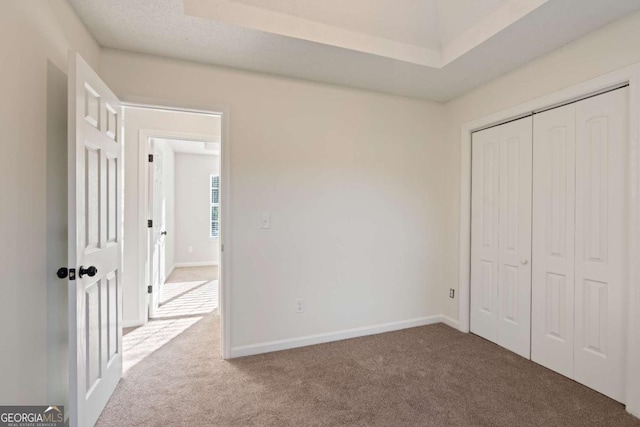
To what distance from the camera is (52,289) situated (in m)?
1.60

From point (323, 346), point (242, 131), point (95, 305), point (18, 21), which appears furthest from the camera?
point (323, 346)

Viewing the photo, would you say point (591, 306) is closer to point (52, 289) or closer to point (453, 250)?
point (453, 250)

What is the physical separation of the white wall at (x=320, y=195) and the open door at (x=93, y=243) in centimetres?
69

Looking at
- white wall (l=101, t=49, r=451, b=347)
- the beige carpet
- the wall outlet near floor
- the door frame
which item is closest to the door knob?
the beige carpet

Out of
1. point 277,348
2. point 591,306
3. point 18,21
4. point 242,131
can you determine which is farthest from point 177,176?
point 591,306

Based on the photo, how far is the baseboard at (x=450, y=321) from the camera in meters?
3.21

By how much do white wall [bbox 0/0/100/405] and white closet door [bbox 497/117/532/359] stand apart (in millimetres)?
3305

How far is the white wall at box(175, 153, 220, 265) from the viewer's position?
265 inches

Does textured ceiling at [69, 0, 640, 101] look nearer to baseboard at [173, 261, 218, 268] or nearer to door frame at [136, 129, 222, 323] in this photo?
door frame at [136, 129, 222, 323]

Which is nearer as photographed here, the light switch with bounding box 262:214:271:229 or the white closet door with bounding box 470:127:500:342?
the light switch with bounding box 262:214:271:229

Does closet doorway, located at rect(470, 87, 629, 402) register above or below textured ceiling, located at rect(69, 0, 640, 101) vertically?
below

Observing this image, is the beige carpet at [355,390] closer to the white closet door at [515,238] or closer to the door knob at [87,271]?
the white closet door at [515,238]

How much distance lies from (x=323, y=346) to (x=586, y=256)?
218cm

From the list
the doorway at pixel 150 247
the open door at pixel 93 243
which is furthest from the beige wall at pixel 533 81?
the open door at pixel 93 243
